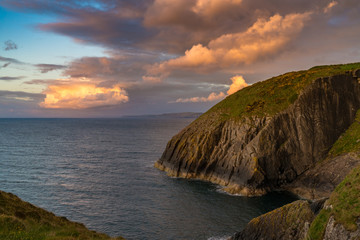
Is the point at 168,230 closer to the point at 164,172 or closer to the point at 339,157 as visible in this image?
the point at 164,172

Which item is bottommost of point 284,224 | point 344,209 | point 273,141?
point 284,224

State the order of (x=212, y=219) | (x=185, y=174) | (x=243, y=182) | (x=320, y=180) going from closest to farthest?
1. (x=212, y=219)
2. (x=320, y=180)
3. (x=243, y=182)
4. (x=185, y=174)

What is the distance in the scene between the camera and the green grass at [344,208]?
18.5 m

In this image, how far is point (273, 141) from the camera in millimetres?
60812

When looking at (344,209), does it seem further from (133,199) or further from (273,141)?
(273,141)

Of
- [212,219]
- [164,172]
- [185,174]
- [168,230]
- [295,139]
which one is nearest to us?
[168,230]

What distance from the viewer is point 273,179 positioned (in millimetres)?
58531

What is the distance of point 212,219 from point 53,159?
239 feet

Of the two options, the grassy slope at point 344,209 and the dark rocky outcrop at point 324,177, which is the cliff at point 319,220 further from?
the dark rocky outcrop at point 324,177

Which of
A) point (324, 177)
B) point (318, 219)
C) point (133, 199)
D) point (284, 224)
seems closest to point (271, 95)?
point (324, 177)

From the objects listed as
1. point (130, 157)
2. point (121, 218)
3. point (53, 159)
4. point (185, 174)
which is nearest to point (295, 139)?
point (185, 174)

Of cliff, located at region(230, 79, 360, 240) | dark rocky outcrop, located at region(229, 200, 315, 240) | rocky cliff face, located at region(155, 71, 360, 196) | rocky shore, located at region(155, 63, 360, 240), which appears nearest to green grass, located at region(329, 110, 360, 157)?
rocky shore, located at region(155, 63, 360, 240)

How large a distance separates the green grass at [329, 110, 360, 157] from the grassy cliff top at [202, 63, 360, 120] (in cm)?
1464

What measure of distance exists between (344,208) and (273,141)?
42.5m
